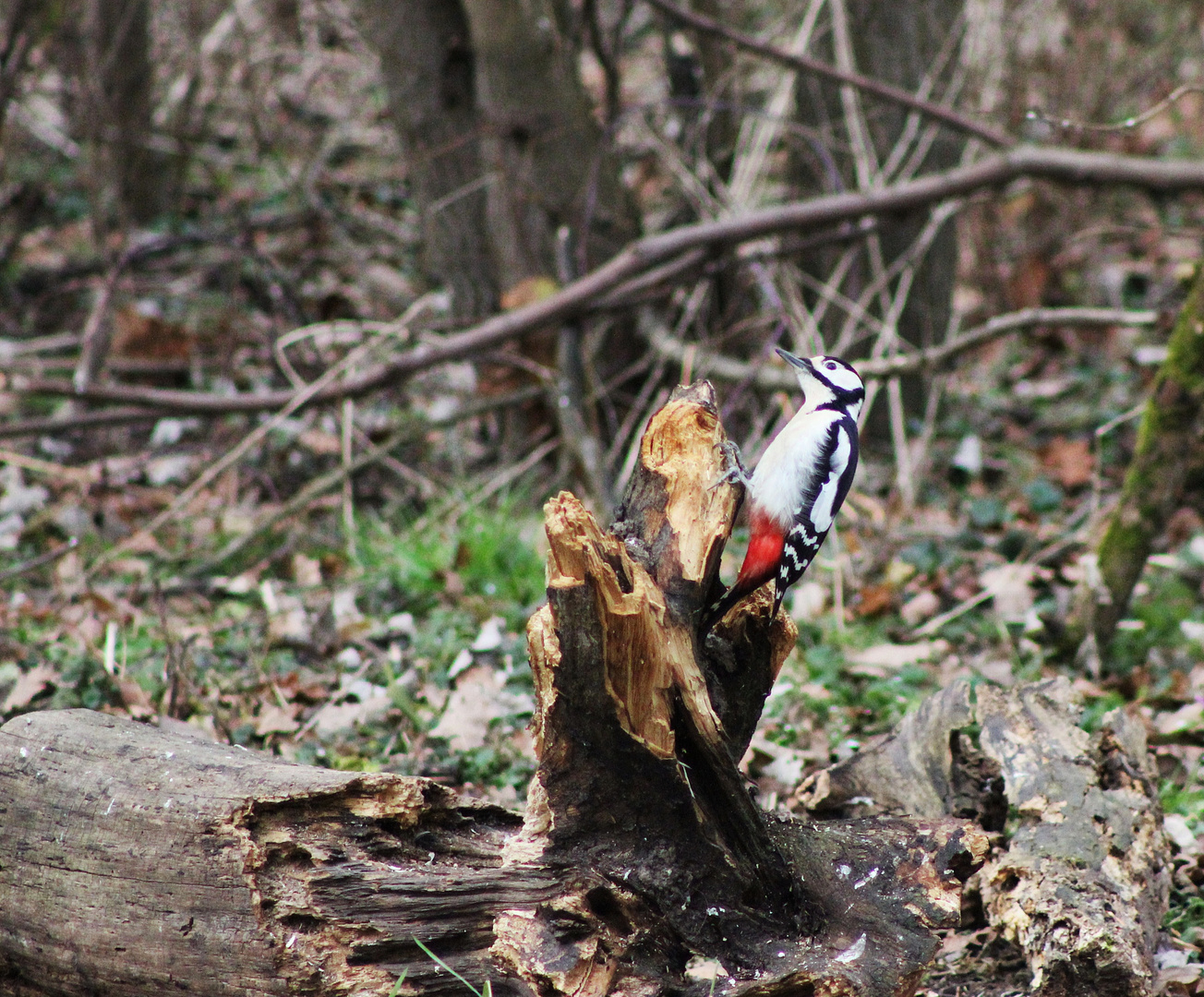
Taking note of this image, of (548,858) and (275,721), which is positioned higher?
(548,858)

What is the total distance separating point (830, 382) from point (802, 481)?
0.46 m

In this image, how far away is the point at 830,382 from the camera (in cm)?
349

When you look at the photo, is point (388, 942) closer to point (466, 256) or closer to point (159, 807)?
point (159, 807)

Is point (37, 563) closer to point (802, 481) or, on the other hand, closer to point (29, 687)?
point (29, 687)

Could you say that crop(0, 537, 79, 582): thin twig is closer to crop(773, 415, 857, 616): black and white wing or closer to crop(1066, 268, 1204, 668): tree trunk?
crop(773, 415, 857, 616): black and white wing

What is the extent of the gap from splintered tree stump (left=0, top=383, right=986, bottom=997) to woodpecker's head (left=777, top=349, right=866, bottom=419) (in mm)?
1052

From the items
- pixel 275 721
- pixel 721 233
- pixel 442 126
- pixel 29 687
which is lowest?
pixel 275 721

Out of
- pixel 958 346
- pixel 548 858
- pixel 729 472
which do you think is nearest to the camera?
pixel 548 858

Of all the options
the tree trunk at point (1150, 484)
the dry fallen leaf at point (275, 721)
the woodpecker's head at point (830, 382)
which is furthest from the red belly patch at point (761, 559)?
the tree trunk at point (1150, 484)

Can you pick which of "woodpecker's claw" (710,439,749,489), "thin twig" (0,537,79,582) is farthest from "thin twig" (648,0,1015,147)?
"thin twig" (0,537,79,582)

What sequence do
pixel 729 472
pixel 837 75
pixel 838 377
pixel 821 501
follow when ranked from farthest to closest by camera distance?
pixel 837 75 < pixel 838 377 < pixel 821 501 < pixel 729 472

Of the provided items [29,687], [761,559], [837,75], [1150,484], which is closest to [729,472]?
[761,559]

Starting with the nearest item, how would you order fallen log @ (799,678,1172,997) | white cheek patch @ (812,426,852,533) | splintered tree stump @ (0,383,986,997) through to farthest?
splintered tree stump @ (0,383,986,997)
fallen log @ (799,678,1172,997)
white cheek patch @ (812,426,852,533)

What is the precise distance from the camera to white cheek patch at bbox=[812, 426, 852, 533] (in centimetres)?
314
